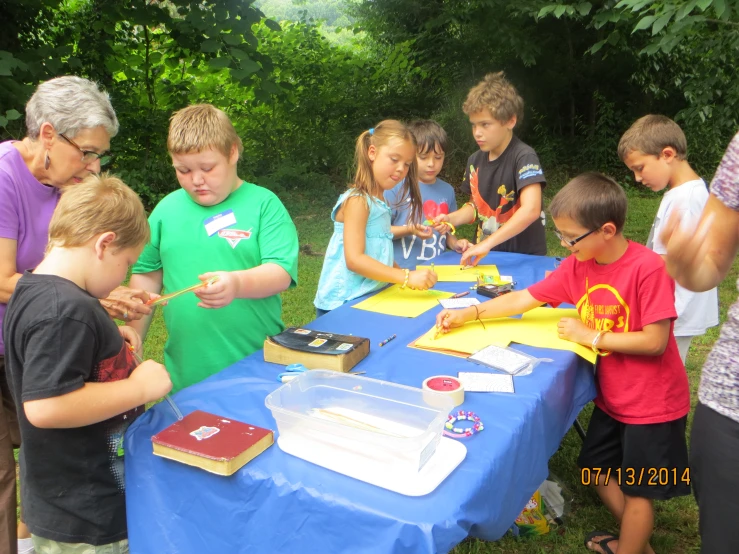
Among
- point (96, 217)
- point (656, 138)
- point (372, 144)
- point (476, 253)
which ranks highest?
point (656, 138)

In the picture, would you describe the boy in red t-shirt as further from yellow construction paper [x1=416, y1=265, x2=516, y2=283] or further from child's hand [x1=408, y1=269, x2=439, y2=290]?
yellow construction paper [x1=416, y1=265, x2=516, y2=283]

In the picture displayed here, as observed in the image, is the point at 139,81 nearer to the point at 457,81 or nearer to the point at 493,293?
the point at 457,81

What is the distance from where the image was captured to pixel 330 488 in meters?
1.24

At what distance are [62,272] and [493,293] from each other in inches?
65.0

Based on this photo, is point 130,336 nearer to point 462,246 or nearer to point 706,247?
point 706,247

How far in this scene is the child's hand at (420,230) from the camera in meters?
3.12

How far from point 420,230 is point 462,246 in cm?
38

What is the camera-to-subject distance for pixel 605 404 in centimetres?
213

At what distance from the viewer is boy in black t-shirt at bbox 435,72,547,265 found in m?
3.09

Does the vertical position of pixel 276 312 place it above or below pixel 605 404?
above

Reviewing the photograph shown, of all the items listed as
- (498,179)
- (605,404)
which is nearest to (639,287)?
(605,404)

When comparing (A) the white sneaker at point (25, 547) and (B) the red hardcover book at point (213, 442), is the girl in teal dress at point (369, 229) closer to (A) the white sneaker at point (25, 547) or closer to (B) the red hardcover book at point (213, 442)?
(B) the red hardcover book at point (213, 442)

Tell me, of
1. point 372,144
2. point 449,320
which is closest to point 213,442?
point 449,320

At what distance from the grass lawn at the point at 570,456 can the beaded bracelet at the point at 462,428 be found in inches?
45.0
